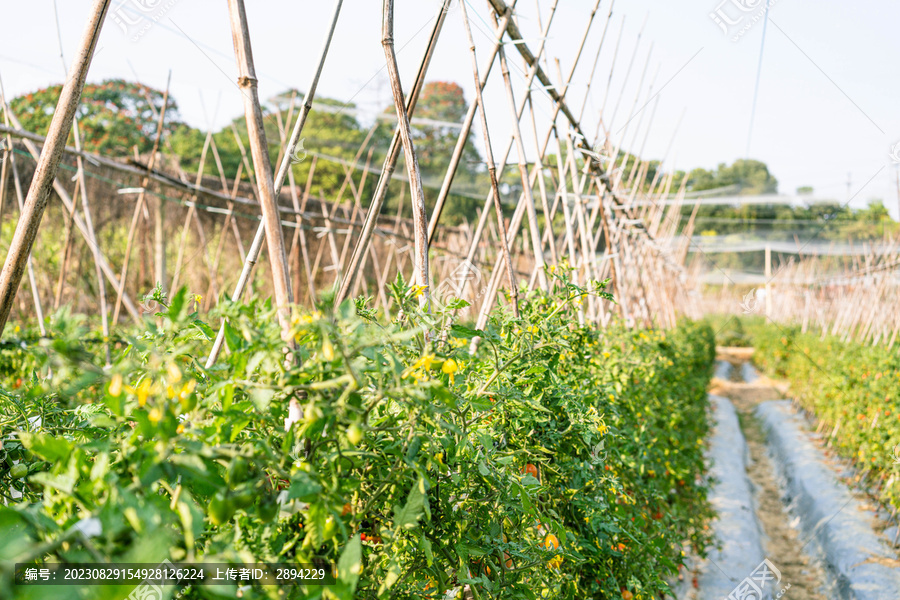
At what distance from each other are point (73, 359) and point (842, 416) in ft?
22.2

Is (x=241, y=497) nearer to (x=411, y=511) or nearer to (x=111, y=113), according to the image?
(x=411, y=511)

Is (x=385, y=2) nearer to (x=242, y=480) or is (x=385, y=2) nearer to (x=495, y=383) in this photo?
(x=495, y=383)

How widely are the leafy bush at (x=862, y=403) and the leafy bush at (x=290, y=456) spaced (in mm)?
4118

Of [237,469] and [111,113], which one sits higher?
[111,113]

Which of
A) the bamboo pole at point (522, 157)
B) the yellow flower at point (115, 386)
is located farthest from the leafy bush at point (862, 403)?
the yellow flower at point (115, 386)

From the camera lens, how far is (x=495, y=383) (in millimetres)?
1072

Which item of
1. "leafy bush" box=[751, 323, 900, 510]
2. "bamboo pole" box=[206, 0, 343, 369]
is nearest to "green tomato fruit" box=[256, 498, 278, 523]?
"bamboo pole" box=[206, 0, 343, 369]

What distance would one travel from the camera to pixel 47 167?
3.15 feet

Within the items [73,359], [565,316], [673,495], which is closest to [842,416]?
[673,495]

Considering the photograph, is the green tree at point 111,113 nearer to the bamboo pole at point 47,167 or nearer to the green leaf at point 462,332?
the bamboo pole at point 47,167

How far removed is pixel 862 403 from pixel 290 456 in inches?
235

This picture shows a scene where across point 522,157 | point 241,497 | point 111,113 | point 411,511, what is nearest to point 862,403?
point 522,157

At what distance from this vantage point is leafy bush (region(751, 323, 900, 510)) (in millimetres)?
4184

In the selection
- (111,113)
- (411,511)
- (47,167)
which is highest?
(111,113)
